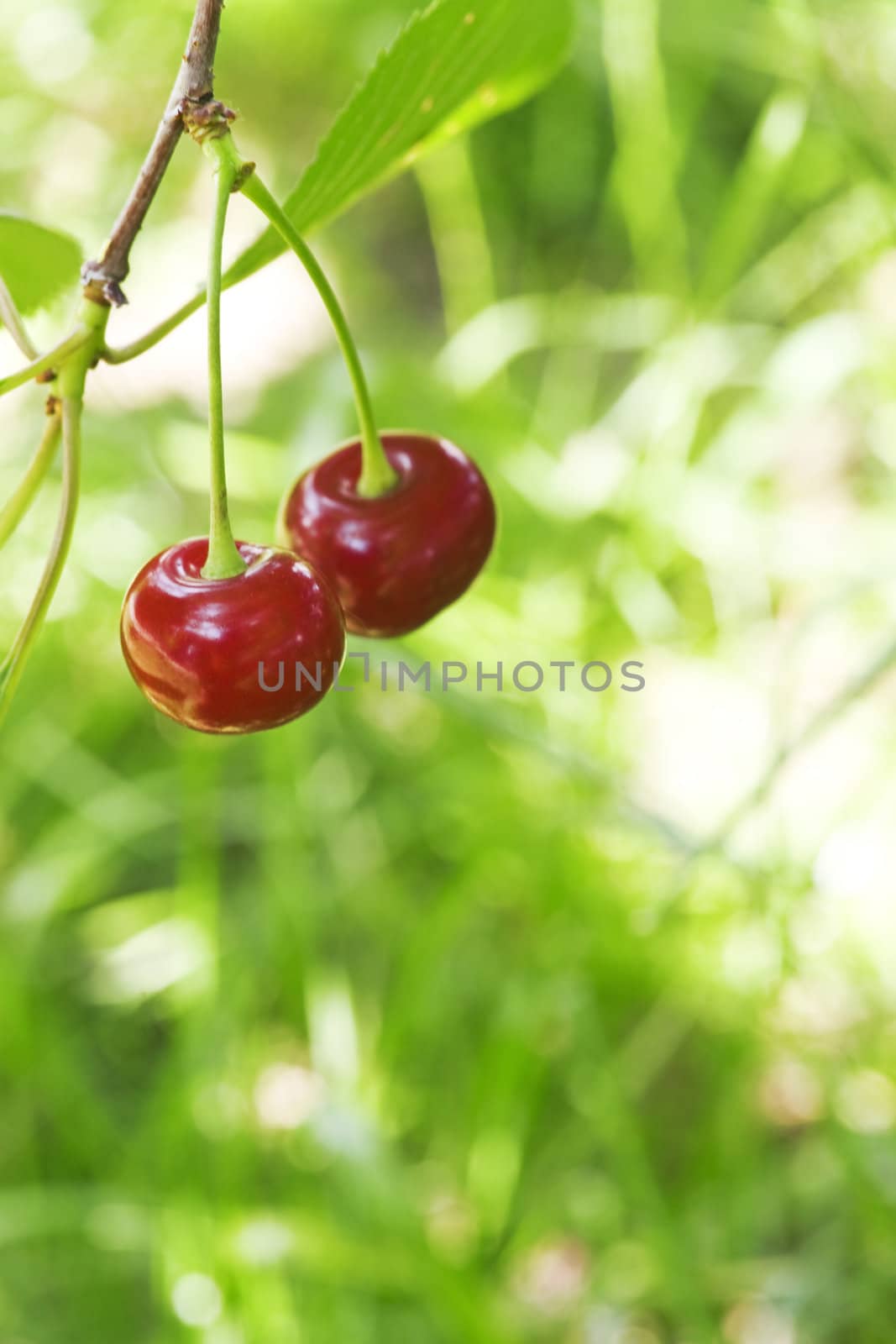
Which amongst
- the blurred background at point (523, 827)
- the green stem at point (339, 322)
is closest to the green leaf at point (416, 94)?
the green stem at point (339, 322)

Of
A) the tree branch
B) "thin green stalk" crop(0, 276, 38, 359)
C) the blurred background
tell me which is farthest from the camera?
the blurred background

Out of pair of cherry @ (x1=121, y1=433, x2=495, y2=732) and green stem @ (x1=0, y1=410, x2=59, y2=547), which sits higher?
green stem @ (x1=0, y1=410, x2=59, y2=547)

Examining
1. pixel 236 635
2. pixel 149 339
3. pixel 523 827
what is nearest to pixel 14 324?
pixel 149 339

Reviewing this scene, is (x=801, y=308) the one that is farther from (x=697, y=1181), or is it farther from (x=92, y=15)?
(x=697, y=1181)

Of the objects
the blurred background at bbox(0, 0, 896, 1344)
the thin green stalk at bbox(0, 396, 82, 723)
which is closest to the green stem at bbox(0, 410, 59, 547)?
the thin green stalk at bbox(0, 396, 82, 723)

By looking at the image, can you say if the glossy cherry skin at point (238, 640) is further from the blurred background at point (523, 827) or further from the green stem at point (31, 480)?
the blurred background at point (523, 827)

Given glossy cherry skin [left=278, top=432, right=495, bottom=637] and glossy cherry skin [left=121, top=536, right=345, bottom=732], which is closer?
glossy cherry skin [left=121, top=536, right=345, bottom=732]

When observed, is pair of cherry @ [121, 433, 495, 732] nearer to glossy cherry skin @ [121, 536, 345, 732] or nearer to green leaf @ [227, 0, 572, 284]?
glossy cherry skin @ [121, 536, 345, 732]
